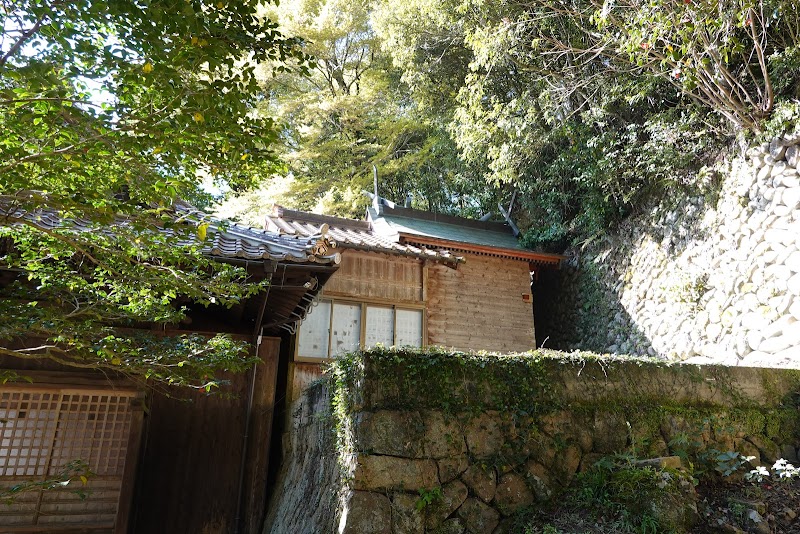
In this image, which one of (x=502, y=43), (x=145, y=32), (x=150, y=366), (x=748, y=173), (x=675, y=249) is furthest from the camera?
(x=502, y=43)

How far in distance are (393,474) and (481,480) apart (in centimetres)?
88

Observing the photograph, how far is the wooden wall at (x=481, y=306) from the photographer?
11.8m

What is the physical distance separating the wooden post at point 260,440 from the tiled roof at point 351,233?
2.17 m

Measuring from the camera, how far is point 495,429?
17.6ft

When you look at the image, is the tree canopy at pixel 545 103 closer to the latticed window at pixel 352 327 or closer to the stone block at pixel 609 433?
the latticed window at pixel 352 327

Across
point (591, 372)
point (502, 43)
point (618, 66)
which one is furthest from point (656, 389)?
point (502, 43)

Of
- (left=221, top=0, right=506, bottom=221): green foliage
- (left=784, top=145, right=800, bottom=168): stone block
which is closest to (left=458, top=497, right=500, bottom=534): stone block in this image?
(left=784, top=145, right=800, bottom=168): stone block

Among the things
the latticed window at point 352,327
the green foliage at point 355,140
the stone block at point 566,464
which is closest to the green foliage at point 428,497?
A: the stone block at point 566,464

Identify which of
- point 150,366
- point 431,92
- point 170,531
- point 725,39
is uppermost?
point 431,92

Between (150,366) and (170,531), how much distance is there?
3115 mm

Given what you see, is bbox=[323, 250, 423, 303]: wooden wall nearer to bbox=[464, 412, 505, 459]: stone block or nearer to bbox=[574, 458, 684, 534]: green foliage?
bbox=[464, 412, 505, 459]: stone block

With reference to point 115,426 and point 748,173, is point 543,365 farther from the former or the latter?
point 748,173

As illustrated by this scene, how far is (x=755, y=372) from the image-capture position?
269 inches

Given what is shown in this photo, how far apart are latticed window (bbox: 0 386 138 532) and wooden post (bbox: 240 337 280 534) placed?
159 cm
